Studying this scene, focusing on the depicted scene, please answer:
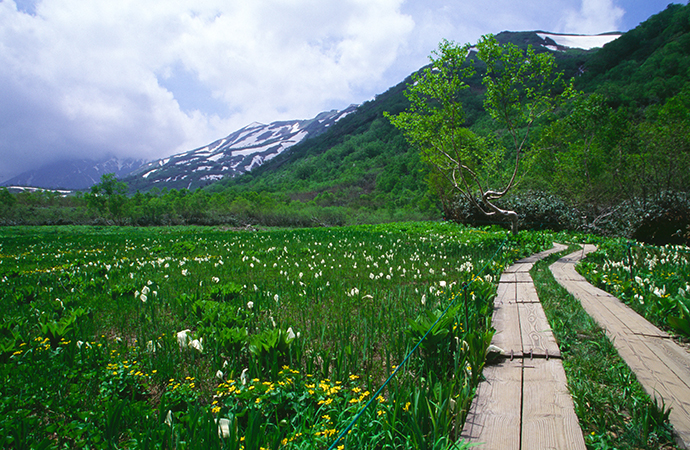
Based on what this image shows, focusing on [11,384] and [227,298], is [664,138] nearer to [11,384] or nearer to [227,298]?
[227,298]

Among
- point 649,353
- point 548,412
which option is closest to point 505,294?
point 649,353

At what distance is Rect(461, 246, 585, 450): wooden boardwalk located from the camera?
170 centimetres

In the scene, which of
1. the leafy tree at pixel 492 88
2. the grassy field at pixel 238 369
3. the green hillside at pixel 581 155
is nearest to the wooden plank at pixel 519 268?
the grassy field at pixel 238 369

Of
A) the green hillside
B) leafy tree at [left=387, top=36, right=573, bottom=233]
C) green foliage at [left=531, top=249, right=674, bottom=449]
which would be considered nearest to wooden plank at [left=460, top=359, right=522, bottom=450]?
green foliage at [left=531, top=249, right=674, bottom=449]

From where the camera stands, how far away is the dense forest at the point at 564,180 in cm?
1388

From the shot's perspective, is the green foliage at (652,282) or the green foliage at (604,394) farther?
the green foliage at (652,282)

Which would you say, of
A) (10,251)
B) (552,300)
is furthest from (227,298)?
(10,251)

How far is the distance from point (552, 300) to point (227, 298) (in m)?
4.84

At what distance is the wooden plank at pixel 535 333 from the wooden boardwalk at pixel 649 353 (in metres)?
0.55

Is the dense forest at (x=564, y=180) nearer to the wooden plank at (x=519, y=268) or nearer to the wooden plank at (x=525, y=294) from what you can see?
the wooden plank at (x=519, y=268)

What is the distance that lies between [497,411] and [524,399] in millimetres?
270

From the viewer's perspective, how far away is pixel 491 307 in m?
3.93

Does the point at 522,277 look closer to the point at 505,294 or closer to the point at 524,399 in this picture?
the point at 505,294

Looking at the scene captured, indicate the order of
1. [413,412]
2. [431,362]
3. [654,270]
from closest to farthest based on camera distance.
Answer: [413,412]
[431,362]
[654,270]
